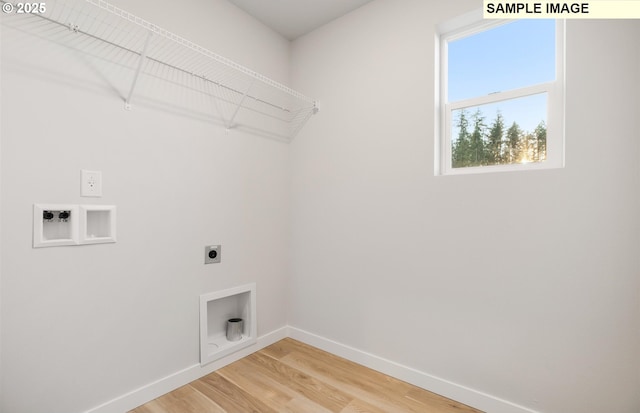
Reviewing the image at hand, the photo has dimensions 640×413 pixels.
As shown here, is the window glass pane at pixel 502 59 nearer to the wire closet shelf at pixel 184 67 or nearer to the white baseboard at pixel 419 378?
the wire closet shelf at pixel 184 67

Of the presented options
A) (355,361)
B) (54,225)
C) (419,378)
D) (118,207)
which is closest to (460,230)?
(419,378)

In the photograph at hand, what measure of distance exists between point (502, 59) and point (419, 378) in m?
1.92

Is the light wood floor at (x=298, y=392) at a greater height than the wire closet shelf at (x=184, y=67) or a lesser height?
lesser

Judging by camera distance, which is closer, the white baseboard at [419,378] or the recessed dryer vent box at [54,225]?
the recessed dryer vent box at [54,225]

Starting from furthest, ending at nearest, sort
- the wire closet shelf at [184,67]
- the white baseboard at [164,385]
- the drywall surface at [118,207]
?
the white baseboard at [164,385], the wire closet shelf at [184,67], the drywall surface at [118,207]

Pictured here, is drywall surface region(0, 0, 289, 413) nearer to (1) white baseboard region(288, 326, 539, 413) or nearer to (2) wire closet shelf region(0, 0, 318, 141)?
(2) wire closet shelf region(0, 0, 318, 141)

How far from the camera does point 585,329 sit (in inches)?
52.2

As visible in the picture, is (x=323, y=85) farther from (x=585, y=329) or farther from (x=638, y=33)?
(x=585, y=329)

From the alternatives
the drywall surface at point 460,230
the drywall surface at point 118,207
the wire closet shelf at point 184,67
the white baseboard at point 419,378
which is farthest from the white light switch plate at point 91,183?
the white baseboard at point 419,378

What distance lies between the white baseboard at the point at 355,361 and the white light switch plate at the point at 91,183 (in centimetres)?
105

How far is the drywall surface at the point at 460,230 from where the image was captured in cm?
128

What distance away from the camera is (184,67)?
1815mm

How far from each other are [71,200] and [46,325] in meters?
0.56

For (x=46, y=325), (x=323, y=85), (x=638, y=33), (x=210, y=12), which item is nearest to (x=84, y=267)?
(x=46, y=325)
